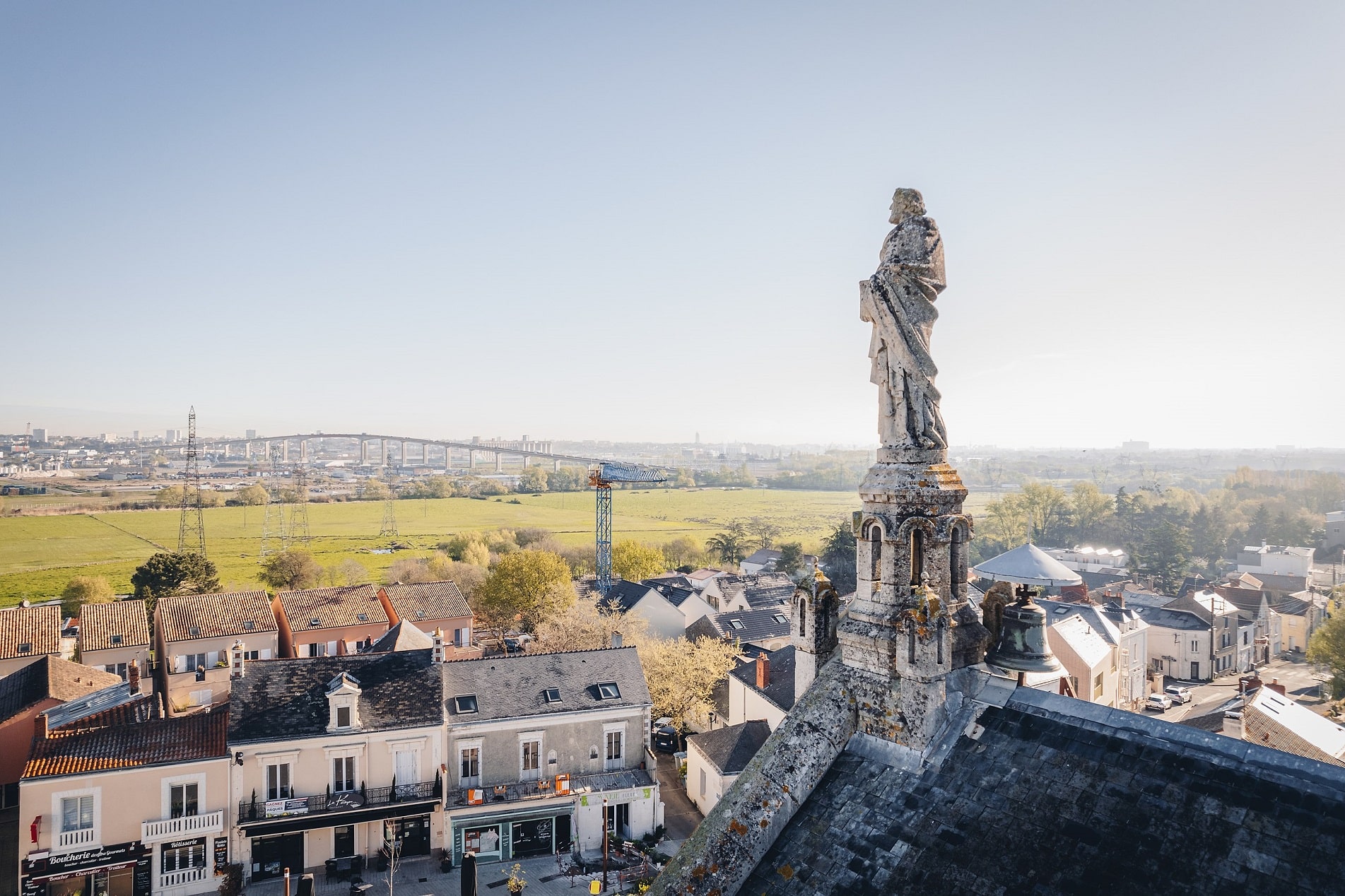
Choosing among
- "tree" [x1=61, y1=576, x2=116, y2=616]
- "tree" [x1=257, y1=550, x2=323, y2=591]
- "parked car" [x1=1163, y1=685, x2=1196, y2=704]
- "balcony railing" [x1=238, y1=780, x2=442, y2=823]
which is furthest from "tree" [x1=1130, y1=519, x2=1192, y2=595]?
"tree" [x1=61, y1=576, x2=116, y2=616]

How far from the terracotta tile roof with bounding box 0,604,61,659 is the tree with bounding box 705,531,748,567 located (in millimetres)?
67945

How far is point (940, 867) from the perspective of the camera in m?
6.28

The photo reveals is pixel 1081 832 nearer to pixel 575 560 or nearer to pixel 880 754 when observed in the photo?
pixel 880 754

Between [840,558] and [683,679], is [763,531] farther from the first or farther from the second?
[683,679]

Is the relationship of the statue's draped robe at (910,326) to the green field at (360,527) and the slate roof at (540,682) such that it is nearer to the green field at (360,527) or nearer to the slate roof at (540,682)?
the slate roof at (540,682)

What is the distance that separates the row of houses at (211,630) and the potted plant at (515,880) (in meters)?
20.2

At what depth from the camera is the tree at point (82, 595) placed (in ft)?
189

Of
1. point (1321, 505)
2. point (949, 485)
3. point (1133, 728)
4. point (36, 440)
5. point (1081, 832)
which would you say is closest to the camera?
point (1081, 832)

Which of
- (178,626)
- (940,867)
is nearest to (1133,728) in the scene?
(940,867)

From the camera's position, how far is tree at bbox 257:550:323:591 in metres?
68.9

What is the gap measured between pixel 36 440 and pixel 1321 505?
194 m

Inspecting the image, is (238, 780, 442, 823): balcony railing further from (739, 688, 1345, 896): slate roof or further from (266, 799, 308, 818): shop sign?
(739, 688, 1345, 896): slate roof

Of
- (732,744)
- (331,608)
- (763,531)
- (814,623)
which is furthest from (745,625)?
(763,531)

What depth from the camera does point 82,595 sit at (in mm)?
57938
